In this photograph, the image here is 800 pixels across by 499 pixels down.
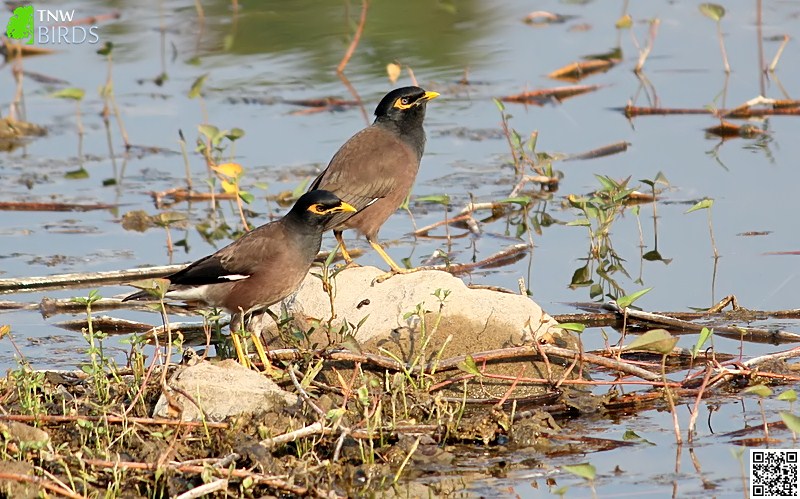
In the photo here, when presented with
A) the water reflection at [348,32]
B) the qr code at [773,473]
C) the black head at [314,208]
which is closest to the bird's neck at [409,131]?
the black head at [314,208]

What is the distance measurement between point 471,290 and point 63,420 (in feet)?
7.58

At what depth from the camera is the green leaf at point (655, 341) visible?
19.6ft

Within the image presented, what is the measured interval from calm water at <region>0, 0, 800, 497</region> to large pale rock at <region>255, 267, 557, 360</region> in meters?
0.65

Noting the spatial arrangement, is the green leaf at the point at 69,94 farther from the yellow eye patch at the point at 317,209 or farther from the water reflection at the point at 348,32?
the yellow eye patch at the point at 317,209

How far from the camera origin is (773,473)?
5477 millimetres

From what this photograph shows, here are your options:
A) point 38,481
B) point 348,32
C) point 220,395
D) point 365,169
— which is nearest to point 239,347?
point 220,395

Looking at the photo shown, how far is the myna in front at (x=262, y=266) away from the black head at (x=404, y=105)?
1.68m

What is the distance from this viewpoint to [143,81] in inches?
549

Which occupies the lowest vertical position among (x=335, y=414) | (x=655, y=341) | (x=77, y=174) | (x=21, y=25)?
(x=77, y=174)

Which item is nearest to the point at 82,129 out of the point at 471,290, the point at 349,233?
the point at 349,233

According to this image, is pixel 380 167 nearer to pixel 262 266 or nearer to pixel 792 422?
pixel 262 266

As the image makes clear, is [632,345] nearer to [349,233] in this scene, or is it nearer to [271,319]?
[271,319]

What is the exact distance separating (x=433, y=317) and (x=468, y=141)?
16.5 feet

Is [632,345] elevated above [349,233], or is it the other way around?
[632,345]
